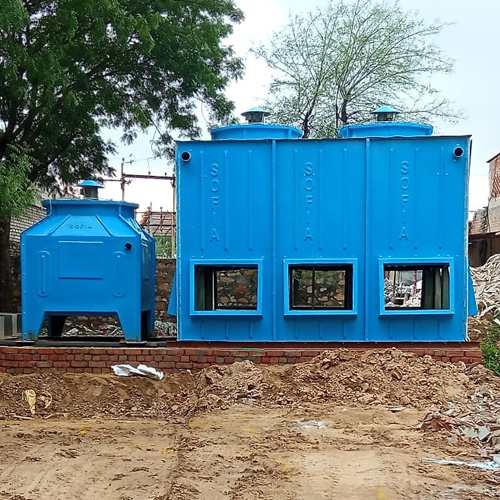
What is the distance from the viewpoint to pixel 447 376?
25.1 feet

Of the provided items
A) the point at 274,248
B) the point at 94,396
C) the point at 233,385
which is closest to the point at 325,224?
the point at 274,248

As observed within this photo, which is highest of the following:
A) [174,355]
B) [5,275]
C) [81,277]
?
[81,277]

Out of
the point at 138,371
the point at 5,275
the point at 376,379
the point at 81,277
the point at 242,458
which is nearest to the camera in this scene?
the point at 242,458

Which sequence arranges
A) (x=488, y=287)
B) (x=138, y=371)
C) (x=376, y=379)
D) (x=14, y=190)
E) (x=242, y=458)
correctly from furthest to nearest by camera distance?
(x=488, y=287), (x=14, y=190), (x=138, y=371), (x=376, y=379), (x=242, y=458)

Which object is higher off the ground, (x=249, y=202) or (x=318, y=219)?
(x=249, y=202)

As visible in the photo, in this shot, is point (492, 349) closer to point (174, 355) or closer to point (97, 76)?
point (174, 355)

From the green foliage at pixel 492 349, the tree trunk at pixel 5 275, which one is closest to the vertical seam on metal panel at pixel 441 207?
the green foliage at pixel 492 349

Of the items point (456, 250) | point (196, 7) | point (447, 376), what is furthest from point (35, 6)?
point (447, 376)

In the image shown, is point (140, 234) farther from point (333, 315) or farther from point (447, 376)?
point (447, 376)

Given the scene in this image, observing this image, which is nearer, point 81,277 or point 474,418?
point 474,418

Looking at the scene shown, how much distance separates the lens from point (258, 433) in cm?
638

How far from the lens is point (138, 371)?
819 cm

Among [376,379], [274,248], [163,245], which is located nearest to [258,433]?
[376,379]

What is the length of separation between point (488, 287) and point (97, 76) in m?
9.28
